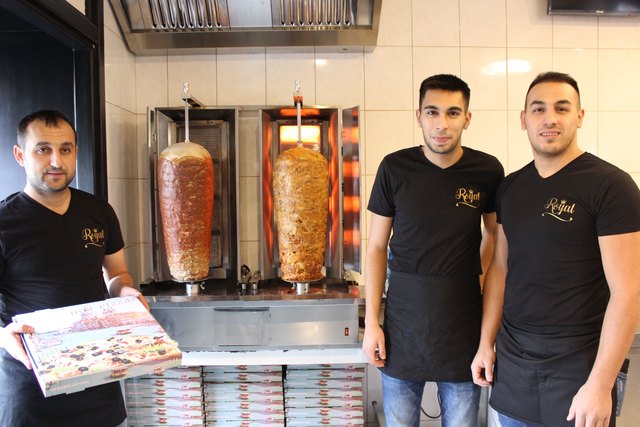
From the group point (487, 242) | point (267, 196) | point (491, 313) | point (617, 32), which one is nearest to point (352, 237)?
point (267, 196)

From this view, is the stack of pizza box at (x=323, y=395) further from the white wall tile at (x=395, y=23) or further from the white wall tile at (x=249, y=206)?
the white wall tile at (x=395, y=23)

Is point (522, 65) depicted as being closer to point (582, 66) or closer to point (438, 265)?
point (582, 66)

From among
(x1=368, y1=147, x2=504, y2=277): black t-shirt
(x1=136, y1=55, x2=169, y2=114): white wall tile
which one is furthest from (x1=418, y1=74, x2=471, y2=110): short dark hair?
(x1=136, y1=55, x2=169, y2=114): white wall tile

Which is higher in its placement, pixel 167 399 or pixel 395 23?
pixel 395 23

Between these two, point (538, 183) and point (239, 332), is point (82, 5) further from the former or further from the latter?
point (538, 183)

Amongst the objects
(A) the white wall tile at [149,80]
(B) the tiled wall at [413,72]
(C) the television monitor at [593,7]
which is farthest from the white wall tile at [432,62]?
(A) the white wall tile at [149,80]

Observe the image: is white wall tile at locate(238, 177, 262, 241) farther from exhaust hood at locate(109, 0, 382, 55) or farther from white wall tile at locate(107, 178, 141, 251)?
exhaust hood at locate(109, 0, 382, 55)

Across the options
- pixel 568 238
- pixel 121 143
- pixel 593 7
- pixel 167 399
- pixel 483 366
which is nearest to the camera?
pixel 568 238

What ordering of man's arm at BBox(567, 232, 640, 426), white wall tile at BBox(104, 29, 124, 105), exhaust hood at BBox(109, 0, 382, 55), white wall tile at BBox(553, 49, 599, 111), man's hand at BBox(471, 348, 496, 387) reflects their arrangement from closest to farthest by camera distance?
man's arm at BBox(567, 232, 640, 426) < man's hand at BBox(471, 348, 496, 387) < white wall tile at BBox(104, 29, 124, 105) < exhaust hood at BBox(109, 0, 382, 55) < white wall tile at BBox(553, 49, 599, 111)

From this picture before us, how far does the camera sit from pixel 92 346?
1.11 meters

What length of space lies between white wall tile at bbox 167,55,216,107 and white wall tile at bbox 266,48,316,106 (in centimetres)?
31

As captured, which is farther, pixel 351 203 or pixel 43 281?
pixel 351 203

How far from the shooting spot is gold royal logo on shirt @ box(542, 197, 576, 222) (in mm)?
1217

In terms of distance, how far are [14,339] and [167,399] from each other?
1.16 m
